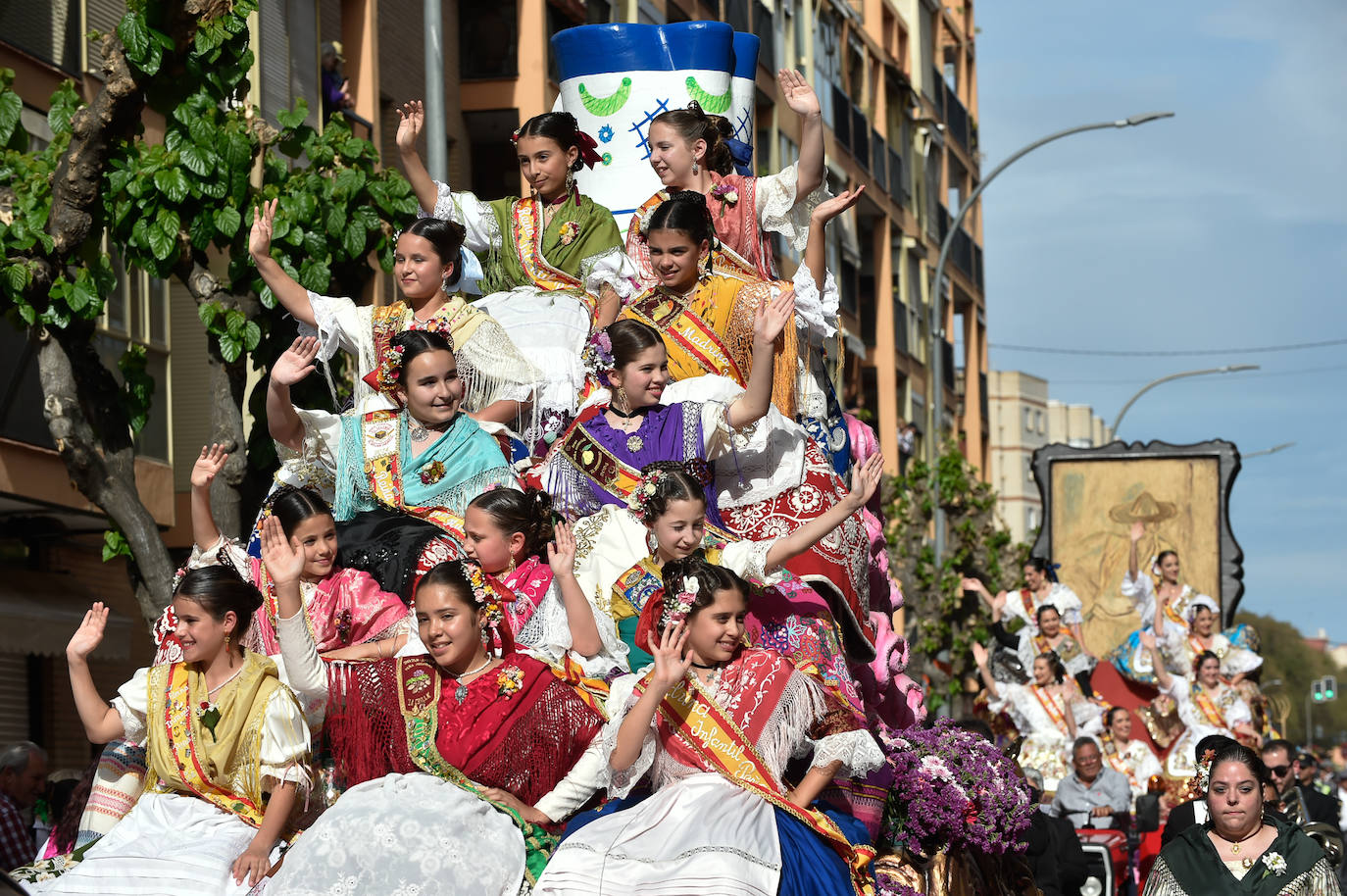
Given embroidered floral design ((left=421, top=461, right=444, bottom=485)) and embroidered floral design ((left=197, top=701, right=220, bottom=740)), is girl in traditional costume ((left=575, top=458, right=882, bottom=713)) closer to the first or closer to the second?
embroidered floral design ((left=421, top=461, right=444, bottom=485))

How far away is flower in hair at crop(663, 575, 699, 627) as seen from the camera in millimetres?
6902

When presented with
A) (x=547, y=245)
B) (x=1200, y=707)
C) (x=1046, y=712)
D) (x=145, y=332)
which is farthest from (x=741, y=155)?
(x=145, y=332)

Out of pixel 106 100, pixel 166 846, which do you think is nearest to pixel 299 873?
pixel 166 846

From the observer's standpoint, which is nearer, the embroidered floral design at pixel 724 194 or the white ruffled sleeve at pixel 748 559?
the white ruffled sleeve at pixel 748 559

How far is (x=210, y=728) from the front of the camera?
267 inches

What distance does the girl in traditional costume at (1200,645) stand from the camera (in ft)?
60.1

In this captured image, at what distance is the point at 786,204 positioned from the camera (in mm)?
10094

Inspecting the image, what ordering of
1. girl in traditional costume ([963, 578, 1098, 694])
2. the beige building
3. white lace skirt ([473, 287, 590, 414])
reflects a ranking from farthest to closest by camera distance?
the beige building → girl in traditional costume ([963, 578, 1098, 694]) → white lace skirt ([473, 287, 590, 414])

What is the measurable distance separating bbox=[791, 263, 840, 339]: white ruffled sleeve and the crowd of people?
2 centimetres

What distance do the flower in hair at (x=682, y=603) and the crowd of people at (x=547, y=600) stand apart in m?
0.01

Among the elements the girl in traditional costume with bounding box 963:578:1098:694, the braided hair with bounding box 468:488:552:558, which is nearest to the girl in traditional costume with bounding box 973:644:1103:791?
the girl in traditional costume with bounding box 963:578:1098:694

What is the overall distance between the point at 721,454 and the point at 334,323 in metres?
1.97

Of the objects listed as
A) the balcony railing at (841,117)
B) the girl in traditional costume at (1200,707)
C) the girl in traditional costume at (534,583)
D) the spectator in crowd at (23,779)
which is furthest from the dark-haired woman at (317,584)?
the balcony railing at (841,117)

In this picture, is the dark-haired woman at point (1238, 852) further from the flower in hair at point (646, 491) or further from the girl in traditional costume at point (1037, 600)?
the girl in traditional costume at point (1037, 600)
